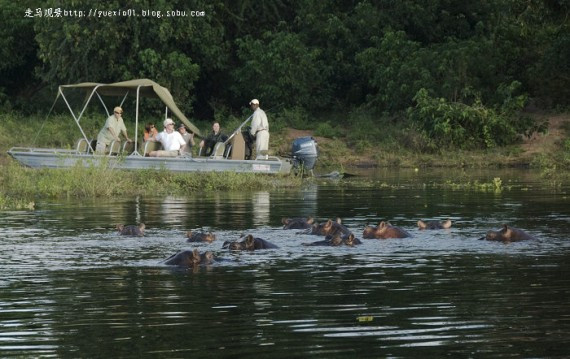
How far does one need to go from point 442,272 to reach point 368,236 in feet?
9.50

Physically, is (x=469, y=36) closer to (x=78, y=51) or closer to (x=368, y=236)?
(x=78, y=51)

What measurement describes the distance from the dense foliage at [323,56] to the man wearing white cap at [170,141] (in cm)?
905

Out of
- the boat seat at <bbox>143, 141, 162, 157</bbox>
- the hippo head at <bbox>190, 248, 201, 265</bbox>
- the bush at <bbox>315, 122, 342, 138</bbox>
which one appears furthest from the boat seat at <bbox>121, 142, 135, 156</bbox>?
the hippo head at <bbox>190, 248, 201, 265</bbox>

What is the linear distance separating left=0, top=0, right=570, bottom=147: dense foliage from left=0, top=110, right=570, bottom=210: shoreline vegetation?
0.75 meters

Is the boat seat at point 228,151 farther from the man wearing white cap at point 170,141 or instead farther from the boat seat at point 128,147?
the boat seat at point 128,147

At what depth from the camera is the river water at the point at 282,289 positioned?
8.59 m

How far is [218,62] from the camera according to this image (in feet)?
125

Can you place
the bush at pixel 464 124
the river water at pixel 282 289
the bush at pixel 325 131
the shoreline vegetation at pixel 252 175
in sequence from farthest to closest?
the bush at pixel 325 131 → the bush at pixel 464 124 → the shoreline vegetation at pixel 252 175 → the river water at pixel 282 289

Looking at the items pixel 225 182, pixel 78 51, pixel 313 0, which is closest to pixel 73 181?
pixel 225 182

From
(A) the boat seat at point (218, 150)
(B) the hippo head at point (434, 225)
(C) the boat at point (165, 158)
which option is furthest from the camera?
(A) the boat seat at point (218, 150)

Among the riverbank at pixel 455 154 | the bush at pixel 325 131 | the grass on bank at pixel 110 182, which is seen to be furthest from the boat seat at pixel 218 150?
the bush at pixel 325 131

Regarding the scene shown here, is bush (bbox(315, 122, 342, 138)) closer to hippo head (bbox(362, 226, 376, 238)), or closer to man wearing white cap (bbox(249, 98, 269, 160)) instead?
man wearing white cap (bbox(249, 98, 269, 160))

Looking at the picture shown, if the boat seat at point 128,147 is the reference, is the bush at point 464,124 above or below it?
above

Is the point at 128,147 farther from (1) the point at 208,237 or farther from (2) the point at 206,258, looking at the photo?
(2) the point at 206,258
